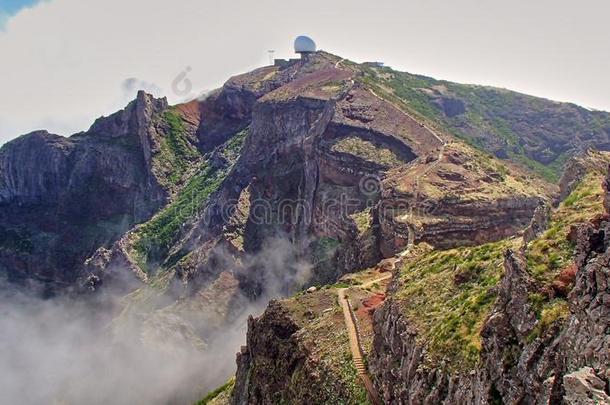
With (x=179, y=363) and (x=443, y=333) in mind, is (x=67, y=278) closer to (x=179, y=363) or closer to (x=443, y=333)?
(x=179, y=363)

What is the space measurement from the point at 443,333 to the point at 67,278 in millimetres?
156402

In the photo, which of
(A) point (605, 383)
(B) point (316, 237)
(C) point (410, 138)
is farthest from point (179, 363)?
(A) point (605, 383)

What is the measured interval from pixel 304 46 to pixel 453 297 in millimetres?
141760

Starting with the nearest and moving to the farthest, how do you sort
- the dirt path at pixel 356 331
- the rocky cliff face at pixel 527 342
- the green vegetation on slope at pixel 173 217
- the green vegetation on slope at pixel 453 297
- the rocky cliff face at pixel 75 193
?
the rocky cliff face at pixel 527 342 → the green vegetation on slope at pixel 453 297 → the dirt path at pixel 356 331 → the green vegetation on slope at pixel 173 217 → the rocky cliff face at pixel 75 193

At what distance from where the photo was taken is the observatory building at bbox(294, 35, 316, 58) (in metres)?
171

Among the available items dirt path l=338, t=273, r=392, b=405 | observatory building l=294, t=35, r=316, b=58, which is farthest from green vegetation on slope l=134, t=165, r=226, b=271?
dirt path l=338, t=273, r=392, b=405

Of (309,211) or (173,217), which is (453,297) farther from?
(173,217)

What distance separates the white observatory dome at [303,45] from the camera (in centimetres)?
17138

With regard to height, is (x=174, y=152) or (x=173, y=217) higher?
(x=174, y=152)

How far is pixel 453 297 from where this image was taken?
1489 inches

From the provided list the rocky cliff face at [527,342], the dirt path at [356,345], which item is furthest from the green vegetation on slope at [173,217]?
the rocky cliff face at [527,342]

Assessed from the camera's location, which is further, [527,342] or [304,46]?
[304,46]

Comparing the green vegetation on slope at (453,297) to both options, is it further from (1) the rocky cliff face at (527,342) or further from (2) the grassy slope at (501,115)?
(2) the grassy slope at (501,115)

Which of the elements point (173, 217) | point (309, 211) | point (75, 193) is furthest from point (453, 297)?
point (75, 193)
